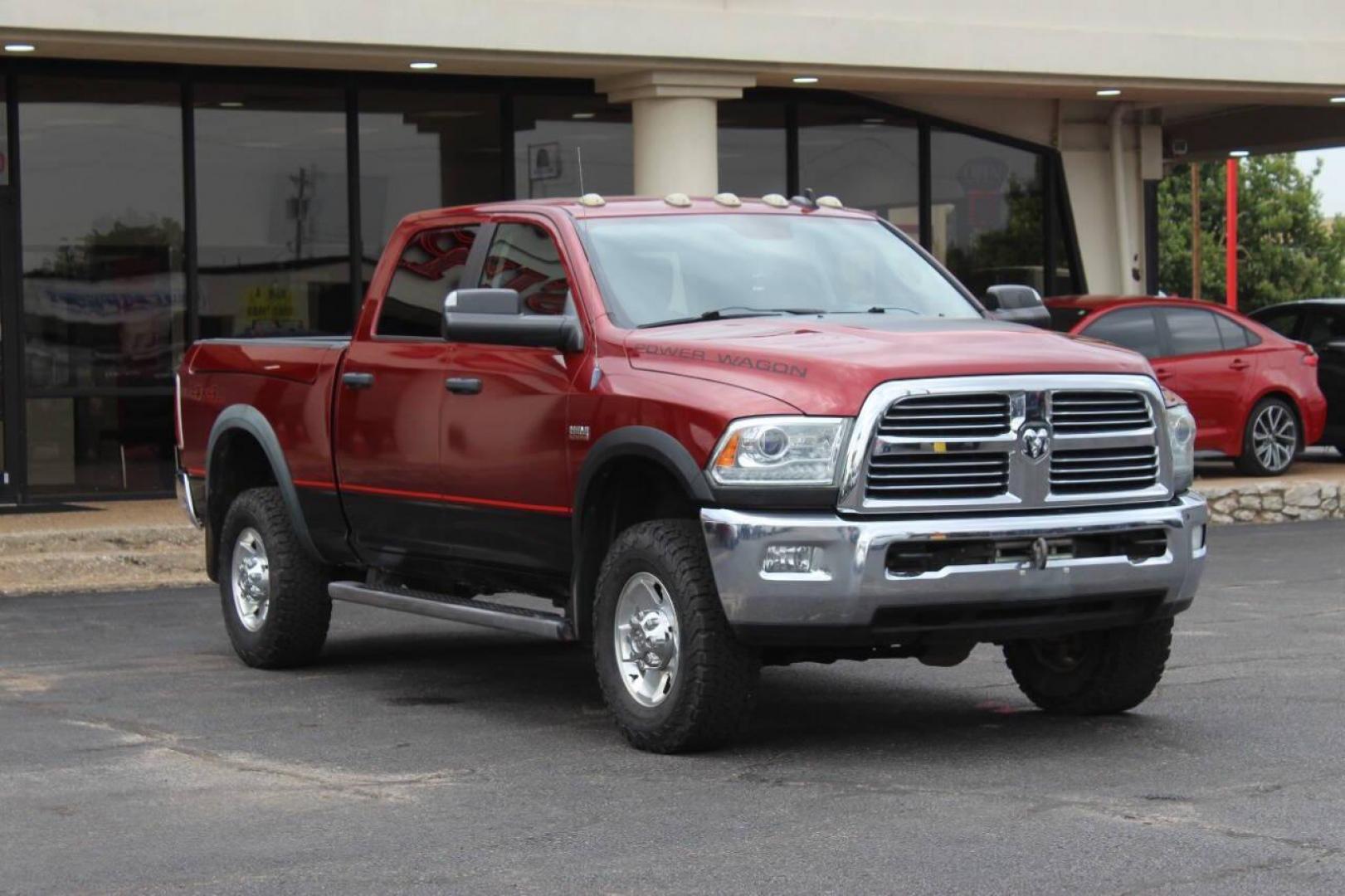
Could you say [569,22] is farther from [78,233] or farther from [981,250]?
[981,250]

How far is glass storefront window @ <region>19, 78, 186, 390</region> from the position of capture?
17.6m

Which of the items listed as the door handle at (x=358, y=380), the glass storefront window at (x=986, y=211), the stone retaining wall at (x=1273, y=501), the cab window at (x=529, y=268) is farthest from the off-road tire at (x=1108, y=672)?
the glass storefront window at (x=986, y=211)

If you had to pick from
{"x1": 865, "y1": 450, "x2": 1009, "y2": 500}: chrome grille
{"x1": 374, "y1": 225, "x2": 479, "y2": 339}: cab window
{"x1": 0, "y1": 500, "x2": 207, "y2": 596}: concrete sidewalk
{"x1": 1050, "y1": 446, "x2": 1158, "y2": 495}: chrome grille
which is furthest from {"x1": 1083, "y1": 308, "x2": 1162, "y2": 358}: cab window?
{"x1": 865, "y1": 450, "x2": 1009, "y2": 500}: chrome grille

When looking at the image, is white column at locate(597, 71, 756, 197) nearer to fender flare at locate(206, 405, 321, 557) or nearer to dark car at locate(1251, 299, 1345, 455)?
dark car at locate(1251, 299, 1345, 455)

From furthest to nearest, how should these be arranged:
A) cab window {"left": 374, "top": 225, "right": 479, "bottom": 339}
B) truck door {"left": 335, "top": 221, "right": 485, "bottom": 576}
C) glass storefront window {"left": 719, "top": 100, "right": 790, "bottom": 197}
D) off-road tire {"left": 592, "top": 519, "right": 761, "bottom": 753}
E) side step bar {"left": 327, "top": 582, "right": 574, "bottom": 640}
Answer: glass storefront window {"left": 719, "top": 100, "right": 790, "bottom": 197}
cab window {"left": 374, "top": 225, "right": 479, "bottom": 339}
truck door {"left": 335, "top": 221, "right": 485, "bottom": 576}
side step bar {"left": 327, "top": 582, "right": 574, "bottom": 640}
off-road tire {"left": 592, "top": 519, "right": 761, "bottom": 753}

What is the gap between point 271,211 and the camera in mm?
18453

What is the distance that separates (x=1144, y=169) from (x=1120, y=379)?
54.0ft

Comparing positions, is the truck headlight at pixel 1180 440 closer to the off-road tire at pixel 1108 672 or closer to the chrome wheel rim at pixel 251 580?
the off-road tire at pixel 1108 672

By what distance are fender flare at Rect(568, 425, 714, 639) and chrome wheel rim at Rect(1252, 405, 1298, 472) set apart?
12.8 meters

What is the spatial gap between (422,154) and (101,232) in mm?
2910

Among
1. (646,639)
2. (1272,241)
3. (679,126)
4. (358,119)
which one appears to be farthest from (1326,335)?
(1272,241)

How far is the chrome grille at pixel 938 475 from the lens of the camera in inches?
284

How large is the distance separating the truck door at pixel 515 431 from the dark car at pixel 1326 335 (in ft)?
46.2

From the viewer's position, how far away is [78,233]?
699 inches
